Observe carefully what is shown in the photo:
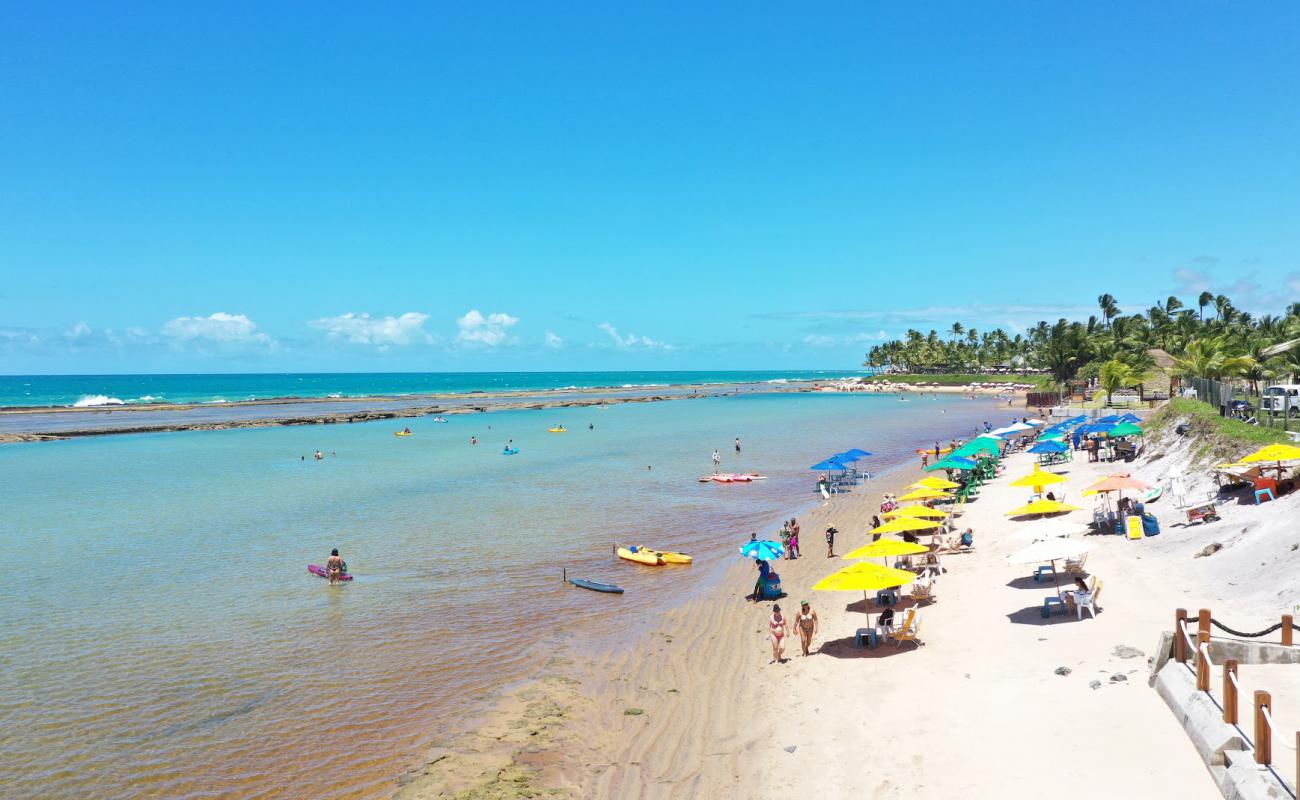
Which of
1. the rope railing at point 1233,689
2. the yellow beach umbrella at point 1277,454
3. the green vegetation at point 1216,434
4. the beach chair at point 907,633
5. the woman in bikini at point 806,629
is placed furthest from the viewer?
the green vegetation at point 1216,434

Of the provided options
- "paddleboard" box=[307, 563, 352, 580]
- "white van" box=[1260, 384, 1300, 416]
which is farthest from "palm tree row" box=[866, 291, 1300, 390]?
"paddleboard" box=[307, 563, 352, 580]

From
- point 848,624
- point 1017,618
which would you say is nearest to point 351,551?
point 848,624

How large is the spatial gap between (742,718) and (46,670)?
44.8ft

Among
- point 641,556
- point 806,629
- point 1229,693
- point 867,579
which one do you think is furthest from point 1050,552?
point 641,556

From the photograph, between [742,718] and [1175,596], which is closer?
[742,718]

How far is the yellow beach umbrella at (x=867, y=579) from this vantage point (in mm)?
15016

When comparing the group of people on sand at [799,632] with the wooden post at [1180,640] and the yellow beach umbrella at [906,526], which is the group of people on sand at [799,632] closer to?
the yellow beach umbrella at [906,526]

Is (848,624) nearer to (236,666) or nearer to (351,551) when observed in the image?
(236,666)

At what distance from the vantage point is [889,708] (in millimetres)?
11812

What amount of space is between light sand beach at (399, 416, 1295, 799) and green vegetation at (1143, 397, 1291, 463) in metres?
6.51

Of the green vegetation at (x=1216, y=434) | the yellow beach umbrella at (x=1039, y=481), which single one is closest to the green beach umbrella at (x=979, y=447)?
the green vegetation at (x=1216, y=434)

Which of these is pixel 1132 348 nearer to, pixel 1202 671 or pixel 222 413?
pixel 1202 671

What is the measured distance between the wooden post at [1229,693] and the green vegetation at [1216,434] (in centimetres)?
1728

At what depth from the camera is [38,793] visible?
10.8 meters
